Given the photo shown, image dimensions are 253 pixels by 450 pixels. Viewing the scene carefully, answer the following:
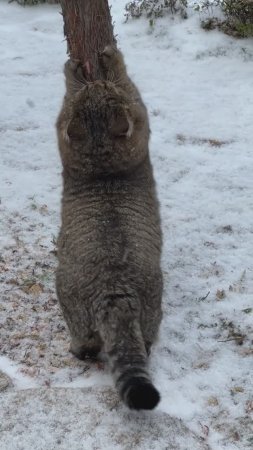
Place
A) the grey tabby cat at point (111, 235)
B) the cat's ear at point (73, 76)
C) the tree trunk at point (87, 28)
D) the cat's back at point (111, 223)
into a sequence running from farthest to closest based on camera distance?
the tree trunk at point (87, 28)
the cat's ear at point (73, 76)
the cat's back at point (111, 223)
the grey tabby cat at point (111, 235)

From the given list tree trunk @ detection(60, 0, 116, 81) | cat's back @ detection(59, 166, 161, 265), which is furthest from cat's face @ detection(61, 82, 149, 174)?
tree trunk @ detection(60, 0, 116, 81)

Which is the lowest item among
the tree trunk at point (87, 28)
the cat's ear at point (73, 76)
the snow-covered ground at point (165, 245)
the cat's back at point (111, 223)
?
the snow-covered ground at point (165, 245)

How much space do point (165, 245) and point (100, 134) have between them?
1.51 m

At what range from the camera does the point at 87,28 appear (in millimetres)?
6176

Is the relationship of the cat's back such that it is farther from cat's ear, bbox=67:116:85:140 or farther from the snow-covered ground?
the snow-covered ground

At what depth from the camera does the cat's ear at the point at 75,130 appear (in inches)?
201

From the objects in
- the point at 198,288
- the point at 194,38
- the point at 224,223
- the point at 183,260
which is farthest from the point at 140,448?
the point at 194,38

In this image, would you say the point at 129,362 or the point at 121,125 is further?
the point at 121,125

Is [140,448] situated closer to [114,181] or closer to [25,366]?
[25,366]

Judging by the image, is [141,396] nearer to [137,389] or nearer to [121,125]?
[137,389]

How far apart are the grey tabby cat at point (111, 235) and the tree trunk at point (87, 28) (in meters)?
0.61

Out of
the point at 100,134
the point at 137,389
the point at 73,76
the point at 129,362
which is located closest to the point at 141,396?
the point at 137,389

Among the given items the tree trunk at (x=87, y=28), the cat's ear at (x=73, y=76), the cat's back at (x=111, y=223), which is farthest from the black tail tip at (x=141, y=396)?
the tree trunk at (x=87, y=28)

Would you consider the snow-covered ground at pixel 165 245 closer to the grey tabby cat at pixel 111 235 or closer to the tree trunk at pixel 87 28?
the grey tabby cat at pixel 111 235
